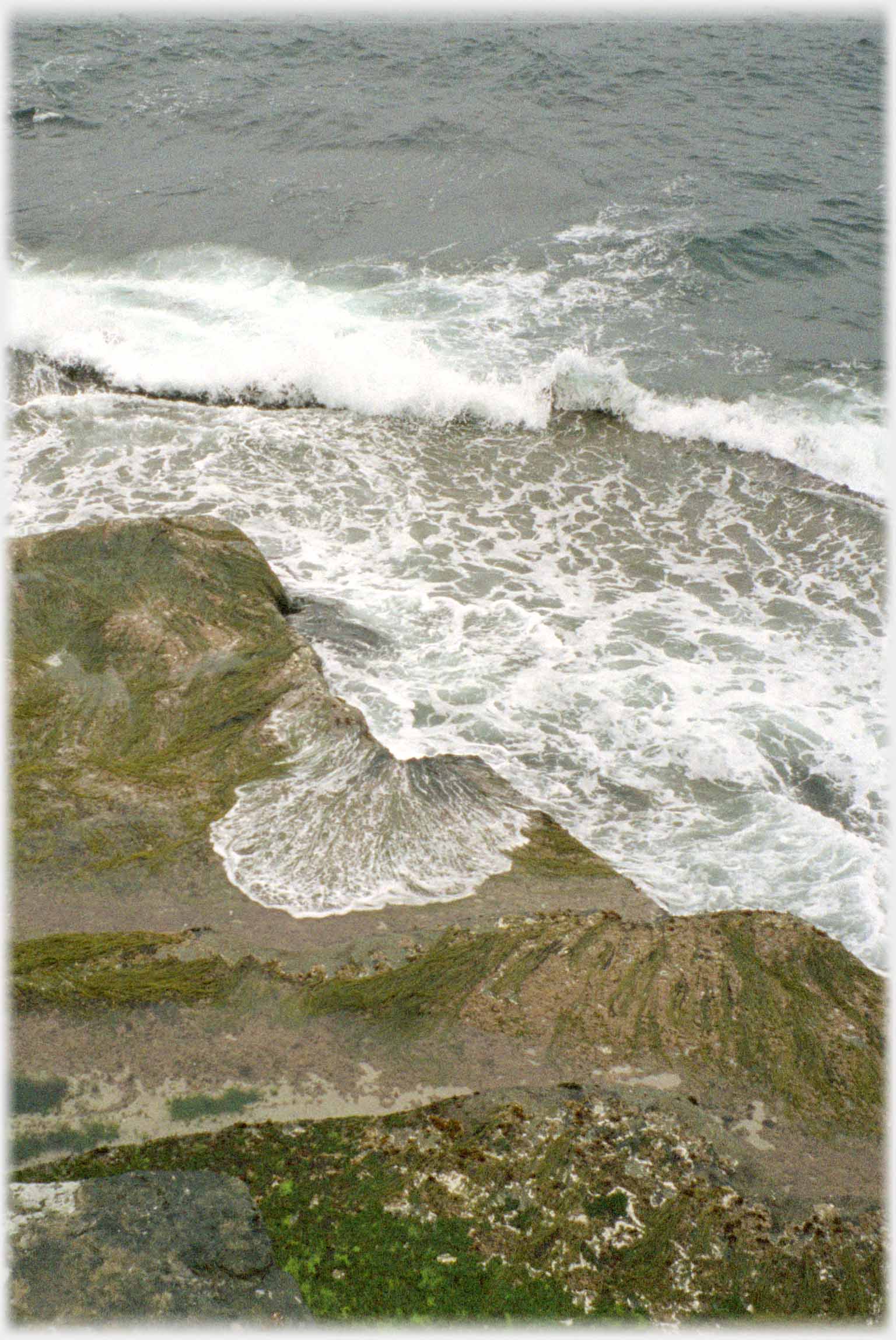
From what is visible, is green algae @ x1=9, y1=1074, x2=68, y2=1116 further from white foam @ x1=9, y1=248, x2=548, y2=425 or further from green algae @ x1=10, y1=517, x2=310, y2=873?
white foam @ x1=9, y1=248, x2=548, y2=425

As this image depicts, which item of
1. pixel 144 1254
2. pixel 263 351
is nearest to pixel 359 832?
pixel 144 1254

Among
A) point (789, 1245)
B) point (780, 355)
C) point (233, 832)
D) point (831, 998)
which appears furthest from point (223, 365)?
→ point (789, 1245)

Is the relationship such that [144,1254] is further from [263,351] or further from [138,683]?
[263,351]

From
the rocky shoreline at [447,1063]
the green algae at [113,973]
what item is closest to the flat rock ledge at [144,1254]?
the rocky shoreline at [447,1063]

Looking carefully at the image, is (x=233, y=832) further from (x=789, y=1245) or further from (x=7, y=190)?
(x=7, y=190)

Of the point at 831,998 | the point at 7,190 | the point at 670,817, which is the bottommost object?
the point at 670,817

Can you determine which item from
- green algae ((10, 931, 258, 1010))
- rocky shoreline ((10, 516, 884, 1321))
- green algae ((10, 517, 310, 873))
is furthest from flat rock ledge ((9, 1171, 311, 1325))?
green algae ((10, 517, 310, 873))
